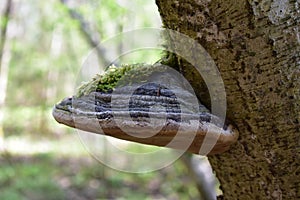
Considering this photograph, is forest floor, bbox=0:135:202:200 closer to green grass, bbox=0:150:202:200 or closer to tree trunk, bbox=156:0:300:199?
green grass, bbox=0:150:202:200

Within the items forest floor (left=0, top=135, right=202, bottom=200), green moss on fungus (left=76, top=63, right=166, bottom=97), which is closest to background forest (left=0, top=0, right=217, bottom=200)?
forest floor (left=0, top=135, right=202, bottom=200)

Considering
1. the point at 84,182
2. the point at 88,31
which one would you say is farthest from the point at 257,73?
the point at 84,182

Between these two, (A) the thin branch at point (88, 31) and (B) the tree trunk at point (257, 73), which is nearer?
(B) the tree trunk at point (257, 73)

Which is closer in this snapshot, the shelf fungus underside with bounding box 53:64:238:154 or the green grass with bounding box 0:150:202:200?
the shelf fungus underside with bounding box 53:64:238:154

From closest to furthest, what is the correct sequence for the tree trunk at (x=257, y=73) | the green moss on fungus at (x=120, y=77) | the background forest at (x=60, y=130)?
the tree trunk at (x=257, y=73)
the green moss on fungus at (x=120, y=77)
the background forest at (x=60, y=130)

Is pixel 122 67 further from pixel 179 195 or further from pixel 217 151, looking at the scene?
pixel 179 195

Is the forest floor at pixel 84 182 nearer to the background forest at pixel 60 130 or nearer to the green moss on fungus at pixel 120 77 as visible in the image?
the background forest at pixel 60 130

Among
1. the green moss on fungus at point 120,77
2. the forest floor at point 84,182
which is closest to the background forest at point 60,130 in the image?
the forest floor at point 84,182

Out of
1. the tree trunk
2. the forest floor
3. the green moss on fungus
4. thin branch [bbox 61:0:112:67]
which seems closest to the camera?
the tree trunk

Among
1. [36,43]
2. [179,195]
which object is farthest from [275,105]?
[36,43]
